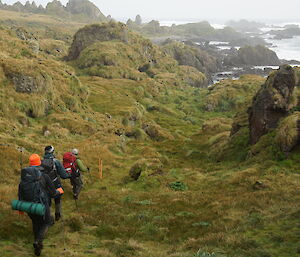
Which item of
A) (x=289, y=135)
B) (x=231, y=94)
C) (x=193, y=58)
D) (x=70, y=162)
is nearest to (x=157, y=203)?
(x=70, y=162)

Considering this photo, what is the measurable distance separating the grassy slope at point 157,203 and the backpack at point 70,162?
→ 6.26 ft

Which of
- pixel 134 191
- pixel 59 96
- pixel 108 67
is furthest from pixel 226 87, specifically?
pixel 134 191

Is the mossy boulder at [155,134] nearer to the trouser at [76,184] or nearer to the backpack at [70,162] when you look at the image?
the trouser at [76,184]

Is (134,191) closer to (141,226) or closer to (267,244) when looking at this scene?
(141,226)

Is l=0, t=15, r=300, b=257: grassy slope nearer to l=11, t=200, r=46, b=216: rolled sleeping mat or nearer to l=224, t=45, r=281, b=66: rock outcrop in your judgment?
l=11, t=200, r=46, b=216: rolled sleeping mat

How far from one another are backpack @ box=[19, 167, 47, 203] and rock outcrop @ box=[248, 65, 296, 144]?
65.7 ft

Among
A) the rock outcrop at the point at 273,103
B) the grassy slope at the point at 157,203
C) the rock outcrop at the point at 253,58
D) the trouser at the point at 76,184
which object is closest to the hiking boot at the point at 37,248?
the grassy slope at the point at 157,203

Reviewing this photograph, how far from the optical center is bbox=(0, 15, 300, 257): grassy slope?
10859 mm

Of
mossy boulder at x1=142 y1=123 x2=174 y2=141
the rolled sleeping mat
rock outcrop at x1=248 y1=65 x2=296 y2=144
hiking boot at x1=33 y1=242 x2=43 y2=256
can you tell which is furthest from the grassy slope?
mossy boulder at x1=142 y1=123 x2=174 y2=141

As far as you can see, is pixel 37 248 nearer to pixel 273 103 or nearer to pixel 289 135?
pixel 289 135

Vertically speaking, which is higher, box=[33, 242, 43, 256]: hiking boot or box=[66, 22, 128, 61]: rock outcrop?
box=[66, 22, 128, 61]: rock outcrop

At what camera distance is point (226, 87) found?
92.2 metres

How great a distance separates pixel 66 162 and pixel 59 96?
1004 inches

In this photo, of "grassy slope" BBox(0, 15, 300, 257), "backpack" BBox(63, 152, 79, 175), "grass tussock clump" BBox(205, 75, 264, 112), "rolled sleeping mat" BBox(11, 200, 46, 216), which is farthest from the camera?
"grass tussock clump" BBox(205, 75, 264, 112)
